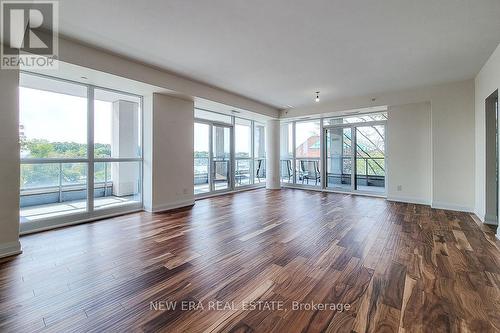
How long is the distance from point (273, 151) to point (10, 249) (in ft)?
22.3

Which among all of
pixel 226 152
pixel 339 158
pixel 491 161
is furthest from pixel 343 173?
pixel 226 152

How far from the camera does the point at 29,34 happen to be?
288cm

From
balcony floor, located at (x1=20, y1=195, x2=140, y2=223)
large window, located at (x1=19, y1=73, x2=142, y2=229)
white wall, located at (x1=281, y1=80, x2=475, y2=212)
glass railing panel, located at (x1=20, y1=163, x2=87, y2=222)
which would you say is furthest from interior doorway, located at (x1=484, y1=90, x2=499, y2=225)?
glass railing panel, located at (x1=20, y1=163, x2=87, y2=222)

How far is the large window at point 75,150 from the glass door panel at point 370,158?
6.07 meters

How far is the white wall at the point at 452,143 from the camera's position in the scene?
4691mm

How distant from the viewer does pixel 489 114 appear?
156 inches

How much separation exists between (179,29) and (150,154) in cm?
269

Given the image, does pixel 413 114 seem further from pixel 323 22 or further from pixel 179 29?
pixel 179 29

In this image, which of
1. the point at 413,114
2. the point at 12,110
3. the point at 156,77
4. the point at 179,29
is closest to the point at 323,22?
the point at 179,29

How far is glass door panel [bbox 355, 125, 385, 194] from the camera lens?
6.48 meters

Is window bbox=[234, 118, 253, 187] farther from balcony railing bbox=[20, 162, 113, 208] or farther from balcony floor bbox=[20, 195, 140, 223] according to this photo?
balcony railing bbox=[20, 162, 113, 208]

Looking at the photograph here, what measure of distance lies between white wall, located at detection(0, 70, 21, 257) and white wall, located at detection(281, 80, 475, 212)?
7.37 metres

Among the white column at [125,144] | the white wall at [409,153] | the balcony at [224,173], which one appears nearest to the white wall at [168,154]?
the white column at [125,144]

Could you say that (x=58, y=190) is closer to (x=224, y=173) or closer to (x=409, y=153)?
(x=224, y=173)
